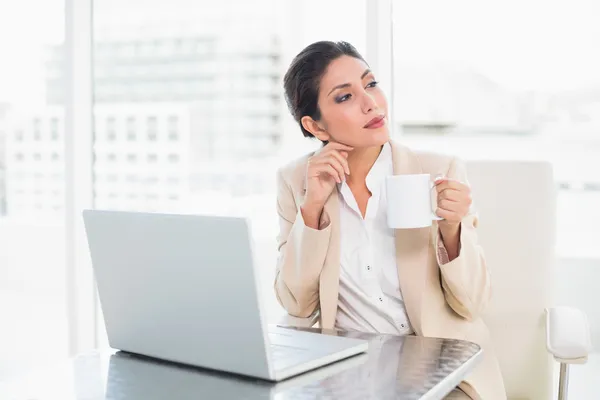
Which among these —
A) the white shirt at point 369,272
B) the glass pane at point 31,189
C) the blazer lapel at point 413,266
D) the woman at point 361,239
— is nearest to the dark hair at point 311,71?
the woman at point 361,239

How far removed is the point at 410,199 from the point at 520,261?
503 millimetres

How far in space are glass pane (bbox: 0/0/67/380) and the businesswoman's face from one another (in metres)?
1.89

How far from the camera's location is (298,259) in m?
1.68

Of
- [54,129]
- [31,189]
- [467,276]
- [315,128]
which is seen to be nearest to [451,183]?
[467,276]

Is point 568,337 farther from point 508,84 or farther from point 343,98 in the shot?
point 508,84

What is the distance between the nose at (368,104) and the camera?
167 cm

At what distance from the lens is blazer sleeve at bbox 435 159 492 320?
1.53m

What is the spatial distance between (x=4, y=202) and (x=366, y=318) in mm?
2417

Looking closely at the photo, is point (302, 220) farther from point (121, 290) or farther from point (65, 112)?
point (65, 112)

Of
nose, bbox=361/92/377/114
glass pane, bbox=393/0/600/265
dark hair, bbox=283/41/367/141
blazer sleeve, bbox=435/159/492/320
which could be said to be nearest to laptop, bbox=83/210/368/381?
blazer sleeve, bbox=435/159/492/320

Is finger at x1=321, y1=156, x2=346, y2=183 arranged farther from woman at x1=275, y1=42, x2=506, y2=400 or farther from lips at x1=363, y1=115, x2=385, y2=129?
lips at x1=363, y1=115, x2=385, y2=129

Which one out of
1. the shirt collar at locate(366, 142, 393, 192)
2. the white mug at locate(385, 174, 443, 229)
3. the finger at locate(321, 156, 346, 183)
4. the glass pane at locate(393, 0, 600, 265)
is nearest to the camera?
the white mug at locate(385, 174, 443, 229)

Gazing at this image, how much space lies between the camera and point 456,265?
152cm

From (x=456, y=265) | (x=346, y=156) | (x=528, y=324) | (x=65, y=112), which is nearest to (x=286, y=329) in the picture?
(x=456, y=265)
